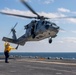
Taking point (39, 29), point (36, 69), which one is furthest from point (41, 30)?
point (36, 69)

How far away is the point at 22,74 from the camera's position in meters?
18.9

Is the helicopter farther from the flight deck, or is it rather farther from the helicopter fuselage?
the flight deck

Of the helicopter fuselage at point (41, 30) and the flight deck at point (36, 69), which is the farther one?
the helicopter fuselage at point (41, 30)

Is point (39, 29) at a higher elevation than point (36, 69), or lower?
higher

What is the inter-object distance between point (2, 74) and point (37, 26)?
24.2 meters

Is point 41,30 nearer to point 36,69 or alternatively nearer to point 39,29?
point 39,29

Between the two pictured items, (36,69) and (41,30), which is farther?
(41,30)

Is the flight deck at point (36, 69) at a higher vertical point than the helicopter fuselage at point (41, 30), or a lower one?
lower

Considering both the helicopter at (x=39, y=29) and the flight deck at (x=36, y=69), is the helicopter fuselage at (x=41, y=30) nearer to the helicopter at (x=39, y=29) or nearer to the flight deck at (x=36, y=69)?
the helicopter at (x=39, y=29)

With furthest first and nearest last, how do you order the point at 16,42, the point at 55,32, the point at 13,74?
1. the point at 16,42
2. the point at 55,32
3. the point at 13,74

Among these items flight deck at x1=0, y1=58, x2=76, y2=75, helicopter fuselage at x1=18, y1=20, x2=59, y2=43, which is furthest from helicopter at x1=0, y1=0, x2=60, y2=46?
flight deck at x1=0, y1=58, x2=76, y2=75

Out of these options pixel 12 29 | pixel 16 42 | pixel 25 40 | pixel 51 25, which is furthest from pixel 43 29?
pixel 12 29

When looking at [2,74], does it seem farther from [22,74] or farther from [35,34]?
[35,34]

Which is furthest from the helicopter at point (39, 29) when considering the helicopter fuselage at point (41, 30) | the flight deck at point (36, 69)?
the flight deck at point (36, 69)
